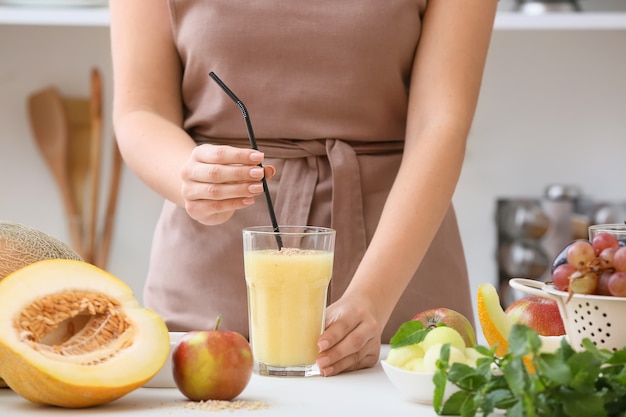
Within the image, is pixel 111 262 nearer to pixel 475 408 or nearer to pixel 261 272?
pixel 261 272

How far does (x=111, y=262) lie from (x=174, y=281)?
1.31 metres

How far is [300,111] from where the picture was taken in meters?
1.40

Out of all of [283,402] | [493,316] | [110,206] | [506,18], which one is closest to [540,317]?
[493,316]

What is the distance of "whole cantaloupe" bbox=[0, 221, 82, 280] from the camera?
0.92 metres

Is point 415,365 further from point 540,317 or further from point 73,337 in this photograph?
point 73,337

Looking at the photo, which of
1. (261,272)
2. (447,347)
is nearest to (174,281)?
(261,272)

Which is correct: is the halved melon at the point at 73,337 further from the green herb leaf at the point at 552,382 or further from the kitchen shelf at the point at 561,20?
the kitchen shelf at the point at 561,20

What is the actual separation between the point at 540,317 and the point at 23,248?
0.54 m

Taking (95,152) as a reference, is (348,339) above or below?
below

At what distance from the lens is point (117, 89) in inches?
55.0

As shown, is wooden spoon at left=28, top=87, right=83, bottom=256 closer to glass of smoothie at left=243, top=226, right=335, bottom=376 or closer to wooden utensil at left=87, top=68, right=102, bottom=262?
wooden utensil at left=87, top=68, right=102, bottom=262

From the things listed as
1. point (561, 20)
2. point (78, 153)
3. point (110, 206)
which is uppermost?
point (561, 20)

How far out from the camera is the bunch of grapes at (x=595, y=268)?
76 centimetres

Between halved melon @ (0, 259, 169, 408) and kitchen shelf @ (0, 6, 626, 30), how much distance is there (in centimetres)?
163
